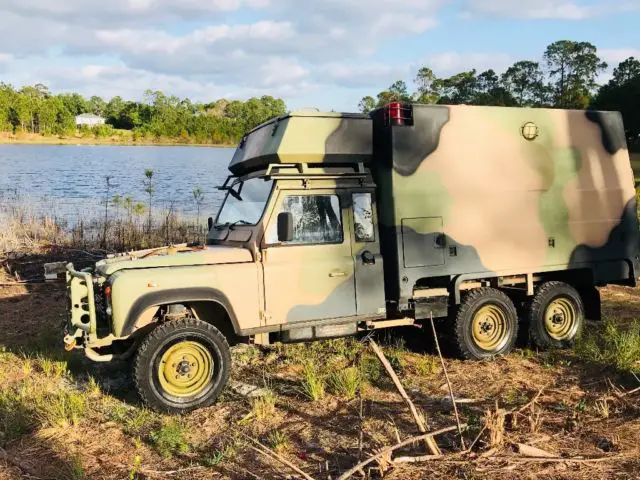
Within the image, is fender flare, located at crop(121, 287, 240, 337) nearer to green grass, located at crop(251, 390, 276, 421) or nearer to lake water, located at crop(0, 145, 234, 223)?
green grass, located at crop(251, 390, 276, 421)

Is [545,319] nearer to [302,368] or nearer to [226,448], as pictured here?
[302,368]

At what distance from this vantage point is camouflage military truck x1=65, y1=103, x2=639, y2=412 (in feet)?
18.3

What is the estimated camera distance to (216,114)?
3548 inches

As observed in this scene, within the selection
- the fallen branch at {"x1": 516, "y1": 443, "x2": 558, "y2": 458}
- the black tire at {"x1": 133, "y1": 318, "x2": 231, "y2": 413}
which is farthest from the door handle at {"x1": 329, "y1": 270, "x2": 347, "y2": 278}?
the fallen branch at {"x1": 516, "y1": 443, "x2": 558, "y2": 458}

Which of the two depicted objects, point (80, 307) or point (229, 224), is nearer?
point (80, 307)

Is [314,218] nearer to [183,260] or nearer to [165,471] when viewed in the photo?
[183,260]

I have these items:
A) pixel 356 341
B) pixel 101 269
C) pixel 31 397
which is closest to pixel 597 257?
pixel 356 341

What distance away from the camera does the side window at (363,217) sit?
633 cm

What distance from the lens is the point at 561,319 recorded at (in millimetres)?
7555

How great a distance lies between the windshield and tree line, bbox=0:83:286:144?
62.0m

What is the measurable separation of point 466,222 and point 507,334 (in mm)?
1527

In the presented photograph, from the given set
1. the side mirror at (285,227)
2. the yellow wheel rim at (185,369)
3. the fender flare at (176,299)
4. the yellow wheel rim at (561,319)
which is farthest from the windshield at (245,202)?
the yellow wheel rim at (561,319)

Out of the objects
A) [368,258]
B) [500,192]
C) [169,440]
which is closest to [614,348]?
[500,192]

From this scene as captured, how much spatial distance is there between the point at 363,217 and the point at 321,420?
2.22m
